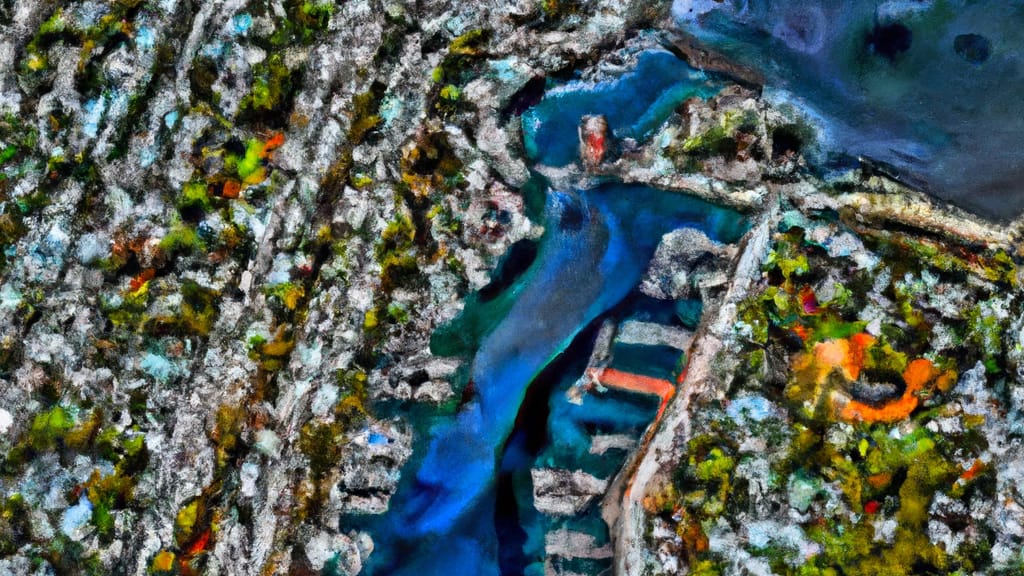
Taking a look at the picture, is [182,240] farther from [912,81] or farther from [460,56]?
[912,81]

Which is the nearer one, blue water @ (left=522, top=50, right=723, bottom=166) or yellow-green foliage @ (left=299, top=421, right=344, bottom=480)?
yellow-green foliage @ (left=299, top=421, right=344, bottom=480)

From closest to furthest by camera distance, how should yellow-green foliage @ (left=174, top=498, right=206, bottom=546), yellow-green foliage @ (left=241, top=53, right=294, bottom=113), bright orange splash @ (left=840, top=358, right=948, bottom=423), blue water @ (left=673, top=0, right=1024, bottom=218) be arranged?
1. bright orange splash @ (left=840, top=358, right=948, bottom=423)
2. blue water @ (left=673, top=0, right=1024, bottom=218)
3. yellow-green foliage @ (left=174, top=498, right=206, bottom=546)
4. yellow-green foliage @ (left=241, top=53, right=294, bottom=113)

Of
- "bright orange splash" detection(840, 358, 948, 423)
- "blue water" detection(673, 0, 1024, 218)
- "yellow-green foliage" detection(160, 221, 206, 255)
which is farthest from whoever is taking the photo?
"yellow-green foliage" detection(160, 221, 206, 255)

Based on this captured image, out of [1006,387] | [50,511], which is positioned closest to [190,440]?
[50,511]

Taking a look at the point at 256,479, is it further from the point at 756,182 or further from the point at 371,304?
the point at 756,182

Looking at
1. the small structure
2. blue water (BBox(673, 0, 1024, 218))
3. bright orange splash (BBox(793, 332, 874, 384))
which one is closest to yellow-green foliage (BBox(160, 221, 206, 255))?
the small structure

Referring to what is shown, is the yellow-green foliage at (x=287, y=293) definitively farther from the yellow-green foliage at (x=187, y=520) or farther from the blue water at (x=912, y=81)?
the blue water at (x=912, y=81)

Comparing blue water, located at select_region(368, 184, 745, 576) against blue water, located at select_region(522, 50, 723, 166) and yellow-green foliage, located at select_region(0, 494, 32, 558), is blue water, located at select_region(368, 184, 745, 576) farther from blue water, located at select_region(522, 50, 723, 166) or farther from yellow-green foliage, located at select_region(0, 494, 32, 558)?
yellow-green foliage, located at select_region(0, 494, 32, 558)
